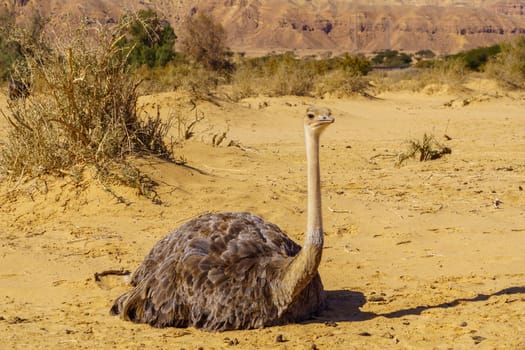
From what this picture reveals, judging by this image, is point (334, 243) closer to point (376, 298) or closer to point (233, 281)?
point (376, 298)

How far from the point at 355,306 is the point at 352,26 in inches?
3703

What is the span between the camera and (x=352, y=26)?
97.2 meters

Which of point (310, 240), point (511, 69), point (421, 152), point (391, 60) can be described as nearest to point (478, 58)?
point (511, 69)

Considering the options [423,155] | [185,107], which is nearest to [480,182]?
[423,155]

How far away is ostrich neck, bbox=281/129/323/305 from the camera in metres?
4.47

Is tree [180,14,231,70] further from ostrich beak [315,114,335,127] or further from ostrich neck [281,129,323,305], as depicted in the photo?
ostrich beak [315,114,335,127]

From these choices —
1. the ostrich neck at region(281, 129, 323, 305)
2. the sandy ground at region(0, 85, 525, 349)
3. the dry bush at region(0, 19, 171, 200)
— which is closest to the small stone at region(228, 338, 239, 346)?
the sandy ground at region(0, 85, 525, 349)

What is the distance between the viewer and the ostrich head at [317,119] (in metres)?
4.36

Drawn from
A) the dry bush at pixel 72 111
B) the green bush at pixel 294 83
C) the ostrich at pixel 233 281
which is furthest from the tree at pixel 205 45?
the ostrich at pixel 233 281

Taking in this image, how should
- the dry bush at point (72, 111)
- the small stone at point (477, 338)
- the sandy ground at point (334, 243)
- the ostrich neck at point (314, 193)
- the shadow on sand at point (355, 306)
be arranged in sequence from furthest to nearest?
1. the dry bush at point (72, 111)
2. the shadow on sand at point (355, 306)
3. the sandy ground at point (334, 243)
4. the small stone at point (477, 338)
5. the ostrich neck at point (314, 193)

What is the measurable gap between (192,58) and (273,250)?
27.7 m

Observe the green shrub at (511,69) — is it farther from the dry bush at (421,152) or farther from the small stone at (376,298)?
the small stone at (376,298)

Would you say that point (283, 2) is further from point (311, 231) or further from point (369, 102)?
point (311, 231)

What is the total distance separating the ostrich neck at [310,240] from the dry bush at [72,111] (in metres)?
4.00
